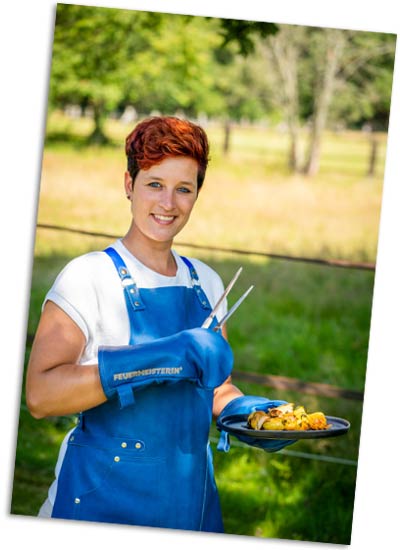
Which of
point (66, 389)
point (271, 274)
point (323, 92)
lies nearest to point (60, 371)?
point (66, 389)

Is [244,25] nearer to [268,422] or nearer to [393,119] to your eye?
[393,119]

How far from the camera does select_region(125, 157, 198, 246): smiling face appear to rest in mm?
2330

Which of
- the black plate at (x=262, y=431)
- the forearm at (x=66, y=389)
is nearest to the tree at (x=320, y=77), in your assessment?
the black plate at (x=262, y=431)

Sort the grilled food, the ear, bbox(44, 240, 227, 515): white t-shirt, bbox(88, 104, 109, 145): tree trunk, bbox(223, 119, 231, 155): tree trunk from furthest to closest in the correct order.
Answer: bbox(223, 119, 231, 155): tree trunk → bbox(88, 104, 109, 145): tree trunk → the ear → the grilled food → bbox(44, 240, 227, 515): white t-shirt

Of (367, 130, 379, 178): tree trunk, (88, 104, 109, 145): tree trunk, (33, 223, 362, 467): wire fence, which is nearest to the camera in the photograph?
(33, 223, 362, 467): wire fence

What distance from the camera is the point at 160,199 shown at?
2344 mm

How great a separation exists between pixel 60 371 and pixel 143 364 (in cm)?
21

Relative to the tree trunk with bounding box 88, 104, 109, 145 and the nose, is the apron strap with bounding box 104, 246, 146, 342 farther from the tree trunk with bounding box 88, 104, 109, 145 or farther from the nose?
the tree trunk with bounding box 88, 104, 109, 145

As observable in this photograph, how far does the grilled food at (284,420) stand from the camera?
2258 millimetres

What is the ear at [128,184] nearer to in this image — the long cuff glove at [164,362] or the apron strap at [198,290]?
the apron strap at [198,290]

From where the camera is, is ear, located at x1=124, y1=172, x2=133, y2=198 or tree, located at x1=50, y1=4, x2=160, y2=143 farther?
tree, located at x1=50, y1=4, x2=160, y2=143

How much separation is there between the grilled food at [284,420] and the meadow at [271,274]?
0.66 meters

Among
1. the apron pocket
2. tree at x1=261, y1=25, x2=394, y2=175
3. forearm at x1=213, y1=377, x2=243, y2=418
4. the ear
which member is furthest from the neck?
tree at x1=261, y1=25, x2=394, y2=175

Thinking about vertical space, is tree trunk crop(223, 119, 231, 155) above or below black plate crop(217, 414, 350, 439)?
above
